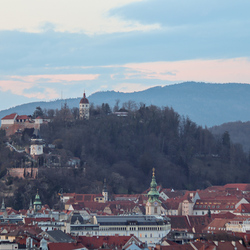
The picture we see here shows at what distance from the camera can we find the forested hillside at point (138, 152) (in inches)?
5871

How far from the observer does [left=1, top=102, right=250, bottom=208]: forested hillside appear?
489 feet

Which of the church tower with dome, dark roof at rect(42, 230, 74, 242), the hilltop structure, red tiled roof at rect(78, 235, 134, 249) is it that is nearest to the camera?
red tiled roof at rect(78, 235, 134, 249)

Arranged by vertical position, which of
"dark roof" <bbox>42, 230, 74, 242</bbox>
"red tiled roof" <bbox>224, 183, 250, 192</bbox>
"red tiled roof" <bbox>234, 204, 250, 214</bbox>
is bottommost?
"red tiled roof" <bbox>234, 204, 250, 214</bbox>

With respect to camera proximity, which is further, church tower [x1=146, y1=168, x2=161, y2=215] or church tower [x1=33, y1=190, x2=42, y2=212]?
church tower [x1=33, y1=190, x2=42, y2=212]

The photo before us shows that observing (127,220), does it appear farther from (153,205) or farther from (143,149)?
(143,149)

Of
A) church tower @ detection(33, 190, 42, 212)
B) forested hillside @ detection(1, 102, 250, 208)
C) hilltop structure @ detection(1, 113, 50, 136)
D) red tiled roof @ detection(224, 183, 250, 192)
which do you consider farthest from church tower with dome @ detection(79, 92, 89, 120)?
church tower @ detection(33, 190, 42, 212)

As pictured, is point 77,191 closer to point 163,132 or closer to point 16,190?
point 16,190

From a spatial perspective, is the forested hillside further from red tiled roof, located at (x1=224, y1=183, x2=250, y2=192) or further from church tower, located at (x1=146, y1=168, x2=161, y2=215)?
church tower, located at (x1=146, y1=168, x2=161, y2=215)

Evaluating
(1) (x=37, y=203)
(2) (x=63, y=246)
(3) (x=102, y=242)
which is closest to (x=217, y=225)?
(3) (x=102, y=242)

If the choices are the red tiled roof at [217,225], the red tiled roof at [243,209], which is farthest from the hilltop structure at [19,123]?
the red tiled roof at [217,225]

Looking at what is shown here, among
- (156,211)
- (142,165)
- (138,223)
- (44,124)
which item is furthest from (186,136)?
(138,223)

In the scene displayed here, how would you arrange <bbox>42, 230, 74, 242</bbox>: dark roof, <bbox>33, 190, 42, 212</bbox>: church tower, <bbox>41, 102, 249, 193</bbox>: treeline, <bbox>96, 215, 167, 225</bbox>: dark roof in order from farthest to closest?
<bbox>41, 102, 249, 193</bbox>: treeline → <bbox>33, 190, 42, 212</bbox>: church tower → <bbox>96, 215, 167, 225</bbox>: dark roof → <bbox>42, 230, 74, 242</bbox>: dark roof

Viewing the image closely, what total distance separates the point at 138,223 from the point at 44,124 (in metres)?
54.9

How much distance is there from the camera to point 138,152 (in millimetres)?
164500
